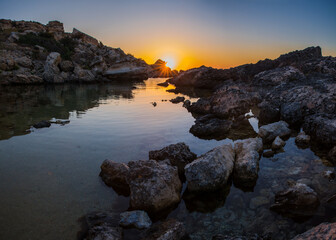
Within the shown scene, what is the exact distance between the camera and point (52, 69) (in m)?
55.0

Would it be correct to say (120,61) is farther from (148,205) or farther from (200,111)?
(148,205)

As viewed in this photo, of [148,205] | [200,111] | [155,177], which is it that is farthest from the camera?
[200,111]

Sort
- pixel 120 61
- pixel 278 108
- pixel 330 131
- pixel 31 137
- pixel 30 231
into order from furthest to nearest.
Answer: pixel 120 61, pixel 278 108, pixel 31 137, pixel 330 131, pixel 30 231

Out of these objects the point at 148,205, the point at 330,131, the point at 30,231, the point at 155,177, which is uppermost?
the point at 330,131

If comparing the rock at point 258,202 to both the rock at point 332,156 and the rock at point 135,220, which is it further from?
the rock at point 332,156

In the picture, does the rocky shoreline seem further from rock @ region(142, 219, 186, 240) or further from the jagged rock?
rock @ region(142, 219, 186, 240)

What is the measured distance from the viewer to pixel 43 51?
63.3m

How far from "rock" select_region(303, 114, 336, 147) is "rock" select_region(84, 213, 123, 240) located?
35.6 feet

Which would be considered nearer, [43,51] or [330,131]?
[330,131]

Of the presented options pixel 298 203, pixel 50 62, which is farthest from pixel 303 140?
Result: pixel 50 62

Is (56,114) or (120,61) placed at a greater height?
(120,61)

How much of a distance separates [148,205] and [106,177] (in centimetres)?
Answer: 257

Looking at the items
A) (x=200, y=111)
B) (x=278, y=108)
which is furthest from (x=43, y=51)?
(x=278, y=108)

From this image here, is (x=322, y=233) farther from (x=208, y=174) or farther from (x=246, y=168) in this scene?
(x=246, y=168)
